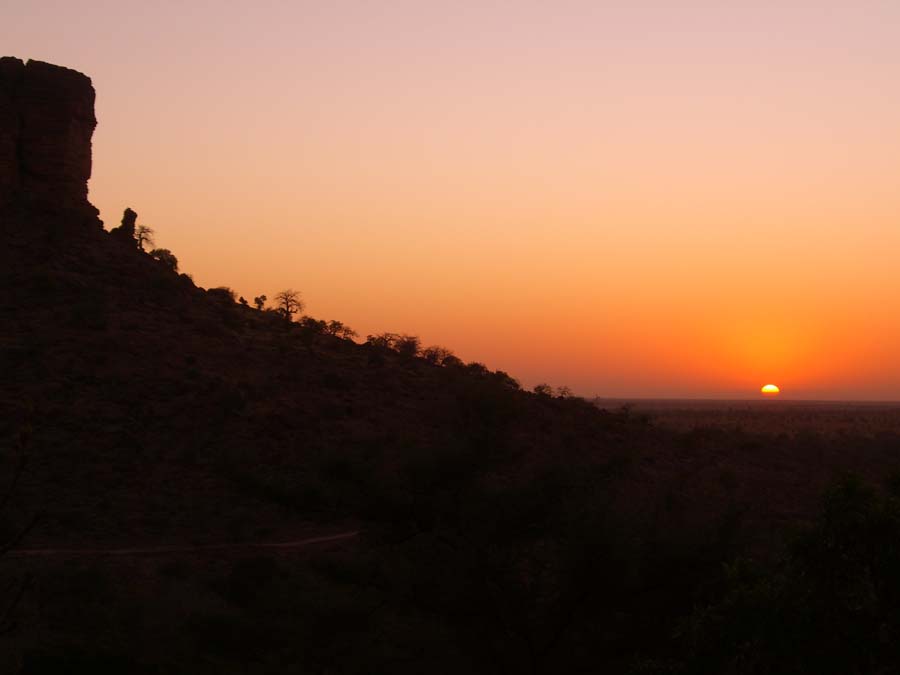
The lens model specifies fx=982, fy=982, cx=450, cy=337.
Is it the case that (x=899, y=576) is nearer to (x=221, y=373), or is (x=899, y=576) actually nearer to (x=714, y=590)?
(x=714, y=590)

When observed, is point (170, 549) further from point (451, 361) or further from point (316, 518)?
point (451, 361)

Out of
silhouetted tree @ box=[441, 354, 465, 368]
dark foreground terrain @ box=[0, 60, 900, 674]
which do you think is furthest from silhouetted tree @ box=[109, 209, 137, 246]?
silhouetted tree @ box=[441, 354, 465, 368]

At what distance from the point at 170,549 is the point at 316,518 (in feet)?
14.2

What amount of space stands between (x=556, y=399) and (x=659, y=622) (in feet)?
117

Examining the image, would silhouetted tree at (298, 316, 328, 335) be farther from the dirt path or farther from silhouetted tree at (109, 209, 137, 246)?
the dirt path

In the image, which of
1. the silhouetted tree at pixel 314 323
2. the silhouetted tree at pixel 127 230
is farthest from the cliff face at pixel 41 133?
the silhouetted tree at pixel 314 323

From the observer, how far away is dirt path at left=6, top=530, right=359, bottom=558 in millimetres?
25484

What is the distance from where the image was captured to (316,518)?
2662cm

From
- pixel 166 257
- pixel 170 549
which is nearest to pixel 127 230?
pixel 166 257

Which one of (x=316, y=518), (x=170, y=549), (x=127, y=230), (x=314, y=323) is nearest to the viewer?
(x=316, y=518)

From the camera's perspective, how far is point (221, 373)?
1581 inches

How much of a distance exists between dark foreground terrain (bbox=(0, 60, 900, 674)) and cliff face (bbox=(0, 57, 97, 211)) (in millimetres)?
95

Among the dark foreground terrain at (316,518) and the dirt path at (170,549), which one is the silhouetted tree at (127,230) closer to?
the dark foreground terrain at (316,518)

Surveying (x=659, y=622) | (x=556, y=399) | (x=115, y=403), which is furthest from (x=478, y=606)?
(x=556, y=399)
